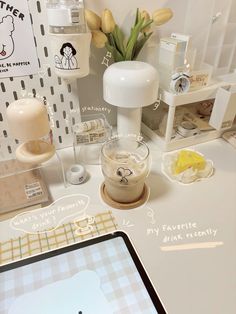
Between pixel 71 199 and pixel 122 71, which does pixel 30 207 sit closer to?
pixel 71 199

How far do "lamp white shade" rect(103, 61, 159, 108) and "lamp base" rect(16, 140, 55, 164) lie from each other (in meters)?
0.18

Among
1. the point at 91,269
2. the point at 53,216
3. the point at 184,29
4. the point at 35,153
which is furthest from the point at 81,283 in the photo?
the point at 184,29

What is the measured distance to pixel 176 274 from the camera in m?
0.43

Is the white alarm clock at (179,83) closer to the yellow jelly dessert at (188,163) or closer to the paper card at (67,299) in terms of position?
the yellow jelly dessert at (188,163)

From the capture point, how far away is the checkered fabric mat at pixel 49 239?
1.48 ft

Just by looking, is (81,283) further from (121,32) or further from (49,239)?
(121,32)

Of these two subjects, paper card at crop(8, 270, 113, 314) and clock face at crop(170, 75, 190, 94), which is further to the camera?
Result: clock face at crop(170, 75, 190, 94)

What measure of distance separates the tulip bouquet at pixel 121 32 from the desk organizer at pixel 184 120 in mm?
134

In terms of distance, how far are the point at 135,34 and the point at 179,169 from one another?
33cm

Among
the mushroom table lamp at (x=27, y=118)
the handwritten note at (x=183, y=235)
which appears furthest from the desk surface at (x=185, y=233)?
the mushroom table lamp at (x=27, y=118)

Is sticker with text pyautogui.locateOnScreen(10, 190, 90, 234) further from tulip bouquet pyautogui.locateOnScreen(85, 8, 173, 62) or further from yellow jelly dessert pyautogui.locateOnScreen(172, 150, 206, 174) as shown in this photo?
tulip bouquet pyautogui.locateOnScreen(85, 8, 173, 62)

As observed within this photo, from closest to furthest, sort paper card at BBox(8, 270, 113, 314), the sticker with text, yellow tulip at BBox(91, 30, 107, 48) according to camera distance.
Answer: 1. paper card at BBox(8, 270, 113, 314)
2. the sticker with text
3. yellow tulip at BBox(91, 30, 107, 48)

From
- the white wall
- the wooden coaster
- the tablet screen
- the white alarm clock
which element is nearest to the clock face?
the white alarm clock

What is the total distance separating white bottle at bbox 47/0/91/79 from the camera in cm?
52
